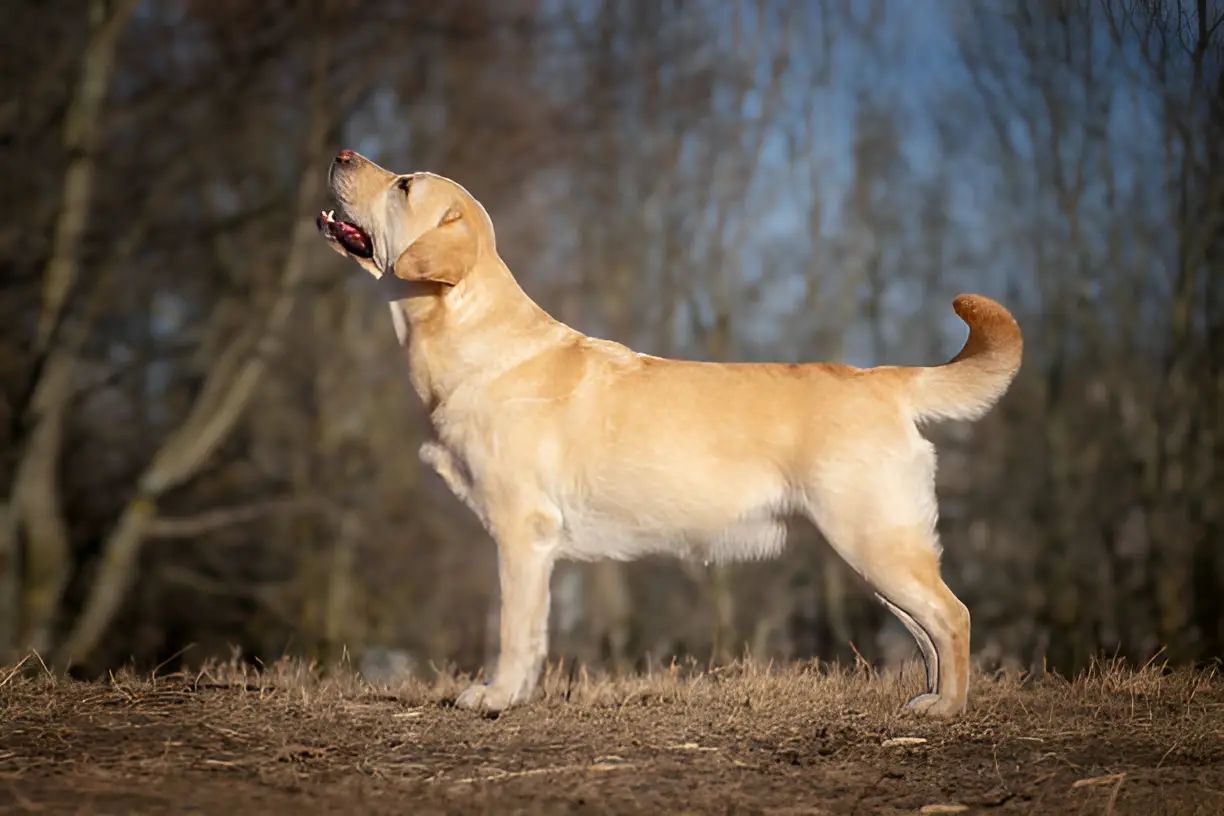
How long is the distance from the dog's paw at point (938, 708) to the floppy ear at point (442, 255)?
10.1 feet

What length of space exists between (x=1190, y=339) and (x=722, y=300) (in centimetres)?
568

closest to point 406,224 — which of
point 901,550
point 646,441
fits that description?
point 646,441

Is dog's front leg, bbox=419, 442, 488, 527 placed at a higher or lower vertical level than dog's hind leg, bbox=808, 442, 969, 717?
higher

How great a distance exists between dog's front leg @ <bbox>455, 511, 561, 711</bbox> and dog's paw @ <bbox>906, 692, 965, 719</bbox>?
71.1 inches

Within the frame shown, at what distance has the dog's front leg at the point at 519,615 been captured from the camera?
5453mm

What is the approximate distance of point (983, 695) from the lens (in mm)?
6328

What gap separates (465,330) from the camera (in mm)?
5867

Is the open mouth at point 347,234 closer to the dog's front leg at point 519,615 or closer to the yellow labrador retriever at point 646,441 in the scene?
the yellow labrador retriever at point 646,441

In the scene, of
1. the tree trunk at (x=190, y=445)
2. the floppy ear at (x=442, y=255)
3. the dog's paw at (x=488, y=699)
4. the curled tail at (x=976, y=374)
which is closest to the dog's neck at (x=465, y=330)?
the floppy ear at (x=442, y=255)

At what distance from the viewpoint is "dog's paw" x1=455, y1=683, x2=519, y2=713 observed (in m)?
5.40

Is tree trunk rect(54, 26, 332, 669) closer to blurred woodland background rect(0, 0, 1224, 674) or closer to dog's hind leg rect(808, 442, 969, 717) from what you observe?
blurred woodland background rect(0, 0, 1224, 674)

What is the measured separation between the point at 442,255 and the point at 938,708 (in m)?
3.26

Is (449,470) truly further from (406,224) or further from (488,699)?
(406,224)

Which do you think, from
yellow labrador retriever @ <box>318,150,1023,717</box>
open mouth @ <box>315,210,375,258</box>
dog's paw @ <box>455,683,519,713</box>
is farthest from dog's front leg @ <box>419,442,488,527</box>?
open mouth @ <box>315,210,375,258</box>
